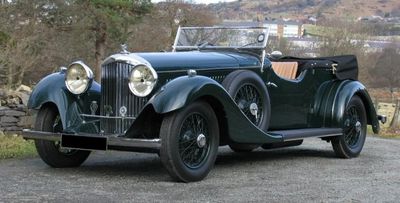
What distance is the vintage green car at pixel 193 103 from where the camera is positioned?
6.54 m

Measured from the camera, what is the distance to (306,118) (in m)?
8.83

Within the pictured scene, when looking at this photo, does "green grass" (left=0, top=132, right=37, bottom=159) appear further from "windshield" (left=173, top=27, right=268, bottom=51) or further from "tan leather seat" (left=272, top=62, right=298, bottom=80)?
"tan leather seat" (left=272, top=62, right=298, bottom=80)

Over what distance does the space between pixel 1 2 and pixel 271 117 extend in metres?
17.1

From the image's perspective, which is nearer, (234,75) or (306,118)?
(234,75)

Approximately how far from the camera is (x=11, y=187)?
609 centimetres

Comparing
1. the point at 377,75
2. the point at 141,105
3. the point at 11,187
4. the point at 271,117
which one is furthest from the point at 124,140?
the point at 377,75

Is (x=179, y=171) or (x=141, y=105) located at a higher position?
(x=141, y=105)

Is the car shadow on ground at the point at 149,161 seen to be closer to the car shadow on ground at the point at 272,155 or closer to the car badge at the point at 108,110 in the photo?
the car shadow on ground at the point at 272,155

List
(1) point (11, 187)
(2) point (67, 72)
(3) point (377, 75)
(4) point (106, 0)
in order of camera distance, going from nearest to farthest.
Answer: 1. (1) point (11, 187)
2. (2) point (67, 72)
3. (4) point (106, 0)
4. (3) point (377, 75)

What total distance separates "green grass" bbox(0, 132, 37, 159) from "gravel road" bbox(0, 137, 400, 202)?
462mm

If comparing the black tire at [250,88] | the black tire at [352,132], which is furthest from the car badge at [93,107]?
the black tire at [352,132]

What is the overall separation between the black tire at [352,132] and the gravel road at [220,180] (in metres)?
0.19

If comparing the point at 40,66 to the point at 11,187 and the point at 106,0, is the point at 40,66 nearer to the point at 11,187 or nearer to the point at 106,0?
the point at 106,0

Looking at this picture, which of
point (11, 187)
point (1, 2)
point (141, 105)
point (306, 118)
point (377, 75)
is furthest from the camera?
point (377, 75)
